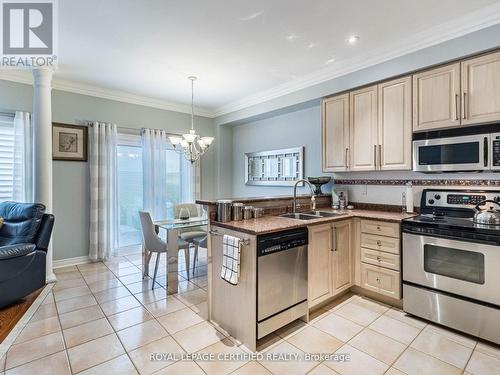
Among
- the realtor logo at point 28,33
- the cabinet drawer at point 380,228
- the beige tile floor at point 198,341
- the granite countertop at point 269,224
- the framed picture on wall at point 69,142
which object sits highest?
the realtor logo at point 28,33

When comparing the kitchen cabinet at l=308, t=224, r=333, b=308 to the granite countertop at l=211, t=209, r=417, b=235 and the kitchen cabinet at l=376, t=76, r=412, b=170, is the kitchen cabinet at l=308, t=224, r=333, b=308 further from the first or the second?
the kitchen cabinet at l=376, t=76, r=412, b=170

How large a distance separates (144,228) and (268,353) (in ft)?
6.85

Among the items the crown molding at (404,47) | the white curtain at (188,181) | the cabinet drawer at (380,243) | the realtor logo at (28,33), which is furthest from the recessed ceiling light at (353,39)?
the white curtain at (188,181)

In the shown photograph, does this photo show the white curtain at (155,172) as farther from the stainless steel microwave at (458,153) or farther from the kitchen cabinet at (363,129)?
the stainless steel microwave at (458,153)

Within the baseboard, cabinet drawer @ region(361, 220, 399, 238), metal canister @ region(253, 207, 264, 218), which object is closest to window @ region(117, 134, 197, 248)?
the baseboard

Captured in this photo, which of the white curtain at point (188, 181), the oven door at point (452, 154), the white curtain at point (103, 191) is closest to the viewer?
the oven door at point (452, 154)

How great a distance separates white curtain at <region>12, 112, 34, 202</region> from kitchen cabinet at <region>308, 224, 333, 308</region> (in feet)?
12.7

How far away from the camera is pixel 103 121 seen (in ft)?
14.3

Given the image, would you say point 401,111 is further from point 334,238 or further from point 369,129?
point 334,238

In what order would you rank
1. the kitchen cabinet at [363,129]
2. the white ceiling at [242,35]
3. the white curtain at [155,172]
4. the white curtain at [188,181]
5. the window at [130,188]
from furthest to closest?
the white curtain at [188,181]
the white curtain at [155,172]
the window at [130,188]
the kitchen cabinet at [363,129]
the white ceiling at [242,35]

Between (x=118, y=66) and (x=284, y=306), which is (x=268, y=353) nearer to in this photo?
(x=284, y=306)

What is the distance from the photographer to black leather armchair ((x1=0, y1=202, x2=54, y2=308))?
265 centimetres

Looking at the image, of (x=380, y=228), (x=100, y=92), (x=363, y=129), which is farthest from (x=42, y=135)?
(x=380, y=228)

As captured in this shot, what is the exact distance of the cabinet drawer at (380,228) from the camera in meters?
2.69
